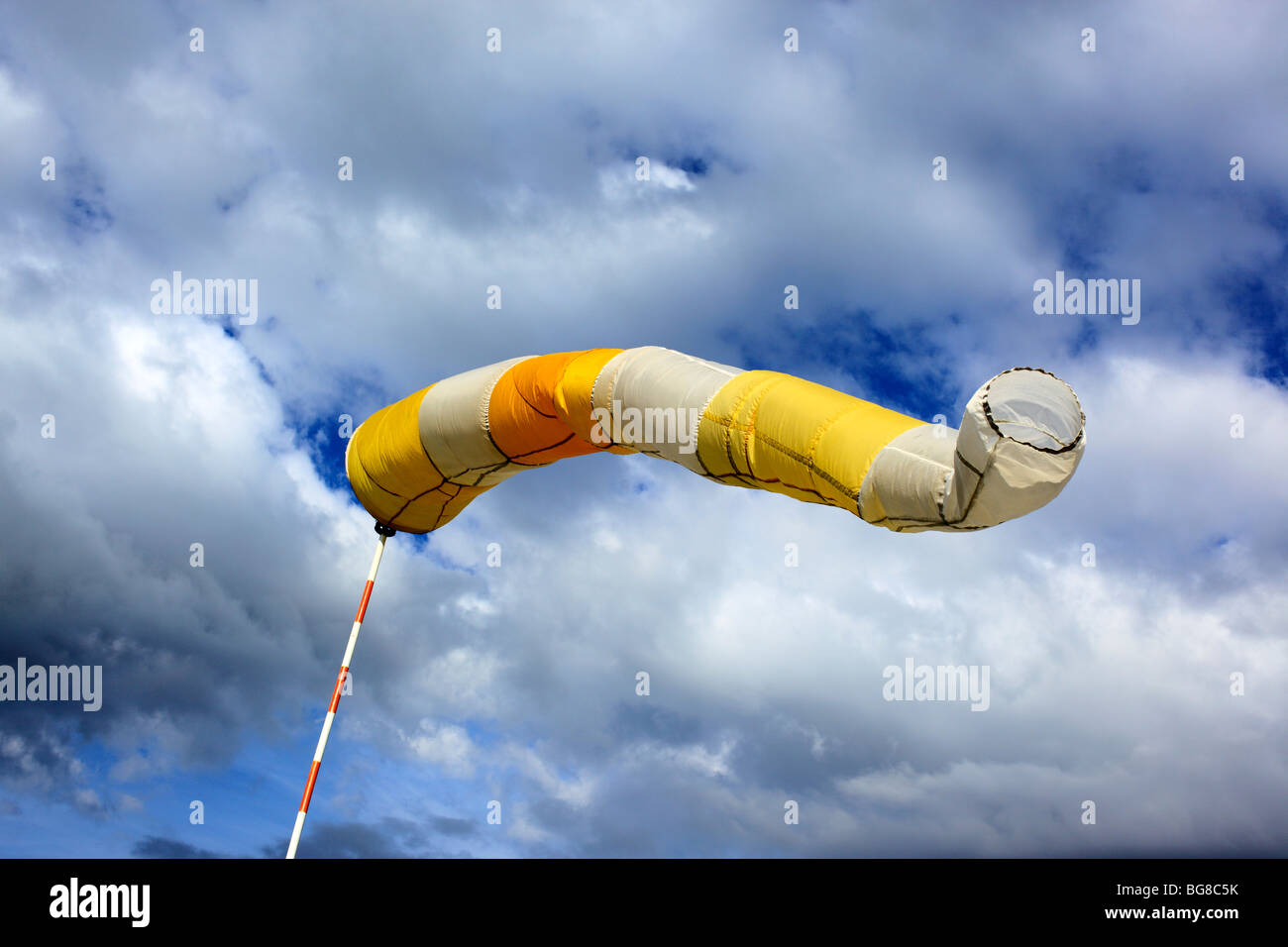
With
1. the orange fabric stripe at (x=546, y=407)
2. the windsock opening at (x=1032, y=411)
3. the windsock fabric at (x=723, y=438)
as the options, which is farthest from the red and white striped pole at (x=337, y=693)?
the windsock opening at (x=1032, y=411)

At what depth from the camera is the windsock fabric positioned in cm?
630

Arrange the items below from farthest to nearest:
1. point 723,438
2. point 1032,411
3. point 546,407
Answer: point 546,407 < point 723,438 < point 1032,411

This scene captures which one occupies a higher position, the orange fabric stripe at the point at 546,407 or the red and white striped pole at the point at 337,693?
the orange fabric stripe at the point at 546,407

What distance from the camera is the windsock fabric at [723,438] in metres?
6.30

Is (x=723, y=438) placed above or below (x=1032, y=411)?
above

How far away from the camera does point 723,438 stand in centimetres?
902

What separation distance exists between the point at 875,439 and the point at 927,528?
2.70ft

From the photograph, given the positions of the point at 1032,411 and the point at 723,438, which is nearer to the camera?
the point at 1032,411

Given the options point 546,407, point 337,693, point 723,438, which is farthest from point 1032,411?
point 337,693

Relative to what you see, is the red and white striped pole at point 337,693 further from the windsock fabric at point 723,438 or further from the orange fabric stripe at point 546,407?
the orange fabric stripe at point 546,407

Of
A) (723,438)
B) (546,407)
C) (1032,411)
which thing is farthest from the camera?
(546,407)

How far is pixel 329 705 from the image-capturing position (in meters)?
13.2

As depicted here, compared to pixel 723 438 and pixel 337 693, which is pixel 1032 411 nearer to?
pixel 723 438
